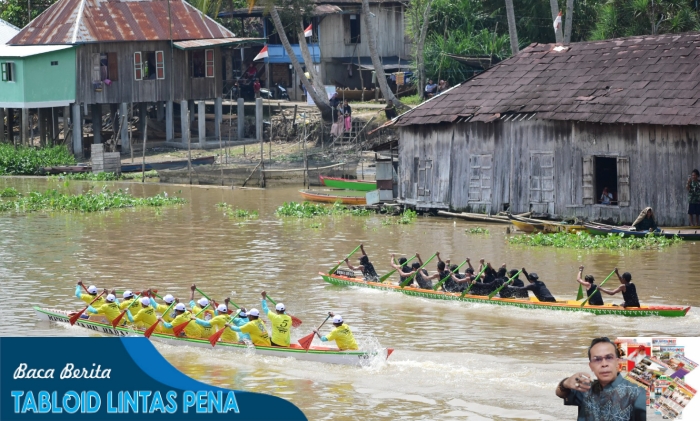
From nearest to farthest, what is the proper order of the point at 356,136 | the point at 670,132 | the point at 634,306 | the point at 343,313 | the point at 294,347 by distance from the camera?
the point at 294,347
the point at 634,306
the point at 343,313
the point at 670,132
the point at 356,136

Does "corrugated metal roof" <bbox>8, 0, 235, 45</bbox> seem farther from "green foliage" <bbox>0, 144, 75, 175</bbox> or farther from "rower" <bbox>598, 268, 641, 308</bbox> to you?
"rower" <bbox>598, 268, 641, 308</bbox>

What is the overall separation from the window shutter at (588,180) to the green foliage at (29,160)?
2144 cm

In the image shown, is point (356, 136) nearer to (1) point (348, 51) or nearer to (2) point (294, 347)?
(1) point (348, 51)

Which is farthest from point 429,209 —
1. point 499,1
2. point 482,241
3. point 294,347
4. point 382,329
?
point 499,1

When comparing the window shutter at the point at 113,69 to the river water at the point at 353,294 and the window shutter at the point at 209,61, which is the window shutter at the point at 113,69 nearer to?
the window shutter at the point at 209,61

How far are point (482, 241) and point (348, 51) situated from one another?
2746 centimetres

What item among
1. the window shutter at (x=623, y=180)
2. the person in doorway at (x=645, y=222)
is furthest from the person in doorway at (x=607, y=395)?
the window shutter at (x=623, y=180)

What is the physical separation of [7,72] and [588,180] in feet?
79.9

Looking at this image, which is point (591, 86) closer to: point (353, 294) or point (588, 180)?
point (588, 180)

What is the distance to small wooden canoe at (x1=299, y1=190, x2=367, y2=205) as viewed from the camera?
3438 cm

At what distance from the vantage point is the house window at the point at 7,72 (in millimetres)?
43344

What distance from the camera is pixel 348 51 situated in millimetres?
54156

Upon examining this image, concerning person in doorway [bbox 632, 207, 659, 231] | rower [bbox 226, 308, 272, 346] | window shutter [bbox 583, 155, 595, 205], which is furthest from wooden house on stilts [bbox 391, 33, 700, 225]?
rower [bbox 226, 308, 272, 346]

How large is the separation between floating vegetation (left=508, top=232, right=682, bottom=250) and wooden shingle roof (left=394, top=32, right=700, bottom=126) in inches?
110
